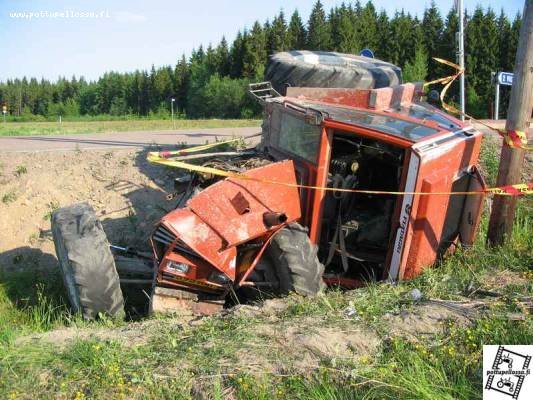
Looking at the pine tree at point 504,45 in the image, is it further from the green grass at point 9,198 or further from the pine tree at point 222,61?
the green grass at point 9,198

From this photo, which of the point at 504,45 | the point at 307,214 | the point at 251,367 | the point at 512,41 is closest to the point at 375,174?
the point at 307,214

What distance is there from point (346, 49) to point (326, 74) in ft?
157

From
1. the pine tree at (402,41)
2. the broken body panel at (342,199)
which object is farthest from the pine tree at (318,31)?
the broken body panel at (342,199)

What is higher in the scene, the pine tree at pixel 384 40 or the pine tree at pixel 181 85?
the pine tree at pixel 384 40

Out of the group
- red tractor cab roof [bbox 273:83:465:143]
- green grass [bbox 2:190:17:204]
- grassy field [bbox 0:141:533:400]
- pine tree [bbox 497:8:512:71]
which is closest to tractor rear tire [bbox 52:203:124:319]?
grassy field [bbox 0:141:533:400]

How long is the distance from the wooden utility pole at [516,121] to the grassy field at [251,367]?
70.1 inches

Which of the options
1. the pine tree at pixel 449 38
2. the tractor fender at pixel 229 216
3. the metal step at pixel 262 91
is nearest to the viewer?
the tractor fender at pixel 229 216

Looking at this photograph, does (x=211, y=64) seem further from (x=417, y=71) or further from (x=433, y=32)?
(x=417, y=71)

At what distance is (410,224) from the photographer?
541 centimetres

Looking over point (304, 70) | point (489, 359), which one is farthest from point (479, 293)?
point (304, 70)

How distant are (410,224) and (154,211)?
14.5 ft

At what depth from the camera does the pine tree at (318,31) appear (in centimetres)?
5644

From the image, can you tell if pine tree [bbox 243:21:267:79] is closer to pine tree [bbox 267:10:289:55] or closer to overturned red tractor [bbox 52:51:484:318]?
pine tree [bbox 267:10:289:55]

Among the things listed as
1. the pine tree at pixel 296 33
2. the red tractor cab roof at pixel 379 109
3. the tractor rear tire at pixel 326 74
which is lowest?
the red tractor cab roof at pixel 379 109
